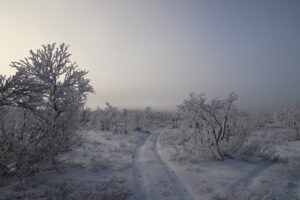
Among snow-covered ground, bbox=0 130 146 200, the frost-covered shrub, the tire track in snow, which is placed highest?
the frost-covered shrub

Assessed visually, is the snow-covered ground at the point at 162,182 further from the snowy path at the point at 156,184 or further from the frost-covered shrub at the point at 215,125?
the frost-covered shrub at the point at 215,125

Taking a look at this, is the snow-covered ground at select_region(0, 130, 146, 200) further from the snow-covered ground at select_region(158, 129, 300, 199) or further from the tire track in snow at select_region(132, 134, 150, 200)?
the snow-covered ground at select_region(158, 129, 300, 199)

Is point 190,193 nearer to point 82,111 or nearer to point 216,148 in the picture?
point 216,148

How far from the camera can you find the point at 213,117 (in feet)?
42.1

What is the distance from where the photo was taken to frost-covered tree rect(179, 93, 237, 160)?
39.7 feet

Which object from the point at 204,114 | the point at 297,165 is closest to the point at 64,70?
the point at 204,114

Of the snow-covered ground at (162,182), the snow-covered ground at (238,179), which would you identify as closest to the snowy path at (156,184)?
the snow-covered ground at (162,182)

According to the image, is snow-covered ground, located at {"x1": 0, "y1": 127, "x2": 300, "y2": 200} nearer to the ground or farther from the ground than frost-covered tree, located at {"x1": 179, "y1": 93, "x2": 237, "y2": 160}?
nearer to the ground

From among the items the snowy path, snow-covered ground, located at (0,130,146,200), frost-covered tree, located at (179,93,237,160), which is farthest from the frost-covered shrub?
snow-covered ground, located at (0,130,146,200)

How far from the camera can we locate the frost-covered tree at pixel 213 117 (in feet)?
39.7

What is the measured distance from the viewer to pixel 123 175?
908cm

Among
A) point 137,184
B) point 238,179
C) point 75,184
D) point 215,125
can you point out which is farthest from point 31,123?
point 215,125

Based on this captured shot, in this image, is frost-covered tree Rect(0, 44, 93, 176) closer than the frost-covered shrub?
Yes

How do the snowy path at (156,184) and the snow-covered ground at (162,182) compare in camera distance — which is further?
the snowy path at (156,184)
